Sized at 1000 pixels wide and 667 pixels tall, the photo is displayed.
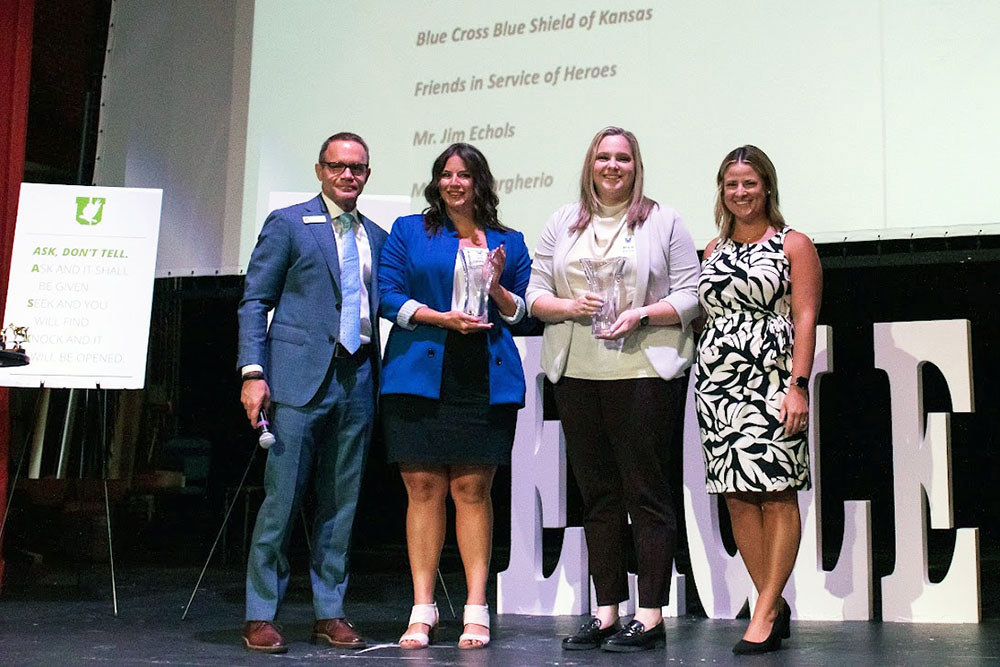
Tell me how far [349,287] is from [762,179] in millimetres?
1094

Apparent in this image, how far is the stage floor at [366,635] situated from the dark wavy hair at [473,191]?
110 centimetres

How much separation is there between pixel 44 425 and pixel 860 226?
11.6 ft

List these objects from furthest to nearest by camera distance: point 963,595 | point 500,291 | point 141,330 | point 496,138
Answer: point 496,138 → point 141,330 → point 963,595 → point 500,291

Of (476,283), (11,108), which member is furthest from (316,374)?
(11,108)

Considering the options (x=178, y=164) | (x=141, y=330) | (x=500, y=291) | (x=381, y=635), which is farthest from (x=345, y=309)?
(x=178, y=164)

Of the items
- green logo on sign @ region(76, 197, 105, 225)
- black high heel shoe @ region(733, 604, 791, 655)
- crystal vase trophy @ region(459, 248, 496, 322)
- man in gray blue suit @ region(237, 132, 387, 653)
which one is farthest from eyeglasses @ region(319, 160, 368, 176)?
black high heel shoe @ region(733, 604, 791, 655)

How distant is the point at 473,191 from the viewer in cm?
280

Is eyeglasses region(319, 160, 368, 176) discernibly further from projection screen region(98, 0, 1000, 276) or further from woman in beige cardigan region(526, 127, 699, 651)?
projection screen region(98, 0, 1000, 276)

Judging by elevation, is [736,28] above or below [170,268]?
above

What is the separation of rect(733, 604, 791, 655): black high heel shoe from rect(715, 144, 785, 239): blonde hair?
100 cm

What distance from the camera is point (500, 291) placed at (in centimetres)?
273

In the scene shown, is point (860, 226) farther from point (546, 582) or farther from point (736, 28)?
point (546, 582)

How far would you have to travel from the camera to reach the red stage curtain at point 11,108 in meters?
3.94

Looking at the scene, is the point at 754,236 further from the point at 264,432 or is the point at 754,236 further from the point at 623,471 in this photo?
the point at 264,432
